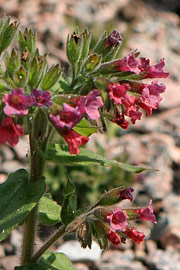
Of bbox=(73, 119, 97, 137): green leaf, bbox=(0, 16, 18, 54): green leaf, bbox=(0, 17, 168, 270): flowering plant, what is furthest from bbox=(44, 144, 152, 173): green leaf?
bbox=(0, 16, 18, 54): green leaf

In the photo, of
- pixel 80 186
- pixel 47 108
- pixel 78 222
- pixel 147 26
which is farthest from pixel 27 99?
pixel 147 26

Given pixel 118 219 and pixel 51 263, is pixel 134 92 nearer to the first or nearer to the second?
pixel 118 219

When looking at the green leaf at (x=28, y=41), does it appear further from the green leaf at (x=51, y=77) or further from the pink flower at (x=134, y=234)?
the pink flower at (x=134, y=234)

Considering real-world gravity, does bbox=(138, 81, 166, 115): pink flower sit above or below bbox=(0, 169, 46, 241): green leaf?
above

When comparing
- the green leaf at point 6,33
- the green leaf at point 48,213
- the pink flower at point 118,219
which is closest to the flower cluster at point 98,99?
the green leaf at point 6,33

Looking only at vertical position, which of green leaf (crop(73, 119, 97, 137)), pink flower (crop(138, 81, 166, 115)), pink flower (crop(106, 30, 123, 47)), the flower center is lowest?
the flower center

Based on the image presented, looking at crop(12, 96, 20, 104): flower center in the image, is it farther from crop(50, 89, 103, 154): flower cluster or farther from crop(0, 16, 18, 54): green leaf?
crop(0, 16, 18, 54): green leaf

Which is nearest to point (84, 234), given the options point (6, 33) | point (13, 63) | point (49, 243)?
point (49, 243)
